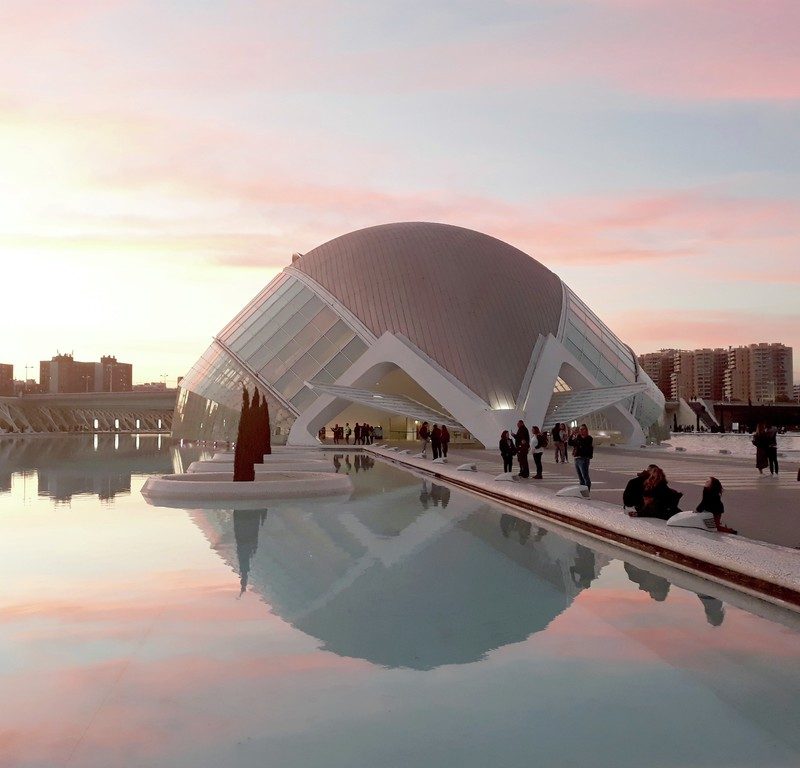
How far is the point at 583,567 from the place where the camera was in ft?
29.6

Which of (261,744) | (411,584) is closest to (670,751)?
(261,744)

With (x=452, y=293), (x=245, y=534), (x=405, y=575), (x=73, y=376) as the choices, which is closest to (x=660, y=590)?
(x=405, y=575)

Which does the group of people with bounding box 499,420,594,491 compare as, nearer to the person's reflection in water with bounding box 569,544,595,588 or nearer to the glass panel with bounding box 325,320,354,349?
the person's reflection in water with bounding box 569,544,595,588

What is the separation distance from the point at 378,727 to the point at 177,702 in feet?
3.76

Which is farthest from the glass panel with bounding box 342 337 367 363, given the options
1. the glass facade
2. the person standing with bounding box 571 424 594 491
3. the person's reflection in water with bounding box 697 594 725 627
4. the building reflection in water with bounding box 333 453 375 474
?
the person's reflection in water with bounding box 697 594 725 627

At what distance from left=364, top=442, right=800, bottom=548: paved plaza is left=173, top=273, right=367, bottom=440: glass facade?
16937mm

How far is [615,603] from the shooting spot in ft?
23.8

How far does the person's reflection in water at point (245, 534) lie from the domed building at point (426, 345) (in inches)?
882

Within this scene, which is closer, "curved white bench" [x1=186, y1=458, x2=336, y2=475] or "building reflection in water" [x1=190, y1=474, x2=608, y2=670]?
"building reflection in water" [x1=190, y1=474, x2=608, y2=670]

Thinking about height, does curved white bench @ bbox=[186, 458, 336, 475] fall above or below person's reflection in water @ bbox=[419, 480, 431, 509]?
above

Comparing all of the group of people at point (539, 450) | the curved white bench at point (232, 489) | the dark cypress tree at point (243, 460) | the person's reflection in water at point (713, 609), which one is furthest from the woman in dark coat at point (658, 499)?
the dark cypress tree at point (243, 460)

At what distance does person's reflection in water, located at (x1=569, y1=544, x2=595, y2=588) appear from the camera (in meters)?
8.24

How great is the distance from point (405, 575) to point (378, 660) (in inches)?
115

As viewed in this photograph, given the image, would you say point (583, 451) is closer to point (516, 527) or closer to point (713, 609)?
point (516, 527)
